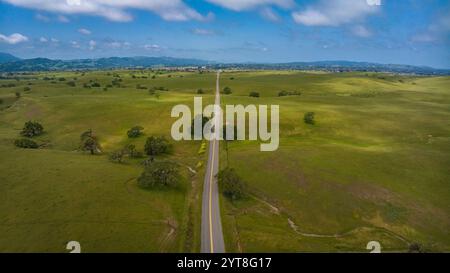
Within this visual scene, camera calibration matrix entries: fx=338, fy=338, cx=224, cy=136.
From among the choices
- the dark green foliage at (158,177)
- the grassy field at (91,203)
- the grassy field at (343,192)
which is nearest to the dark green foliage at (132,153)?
the grassy field at (91,203)

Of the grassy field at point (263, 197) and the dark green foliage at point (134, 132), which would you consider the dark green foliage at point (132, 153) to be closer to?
the grassy field at point (263, 197)

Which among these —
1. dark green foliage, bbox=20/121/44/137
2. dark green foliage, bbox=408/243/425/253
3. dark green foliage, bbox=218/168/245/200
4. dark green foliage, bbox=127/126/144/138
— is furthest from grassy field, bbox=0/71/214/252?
dark green foliage, bbox=408/243/425/253

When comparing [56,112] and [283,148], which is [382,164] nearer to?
[283,148]

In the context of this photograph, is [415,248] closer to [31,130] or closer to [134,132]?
[134,132]

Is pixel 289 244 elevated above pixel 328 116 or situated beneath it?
situated beneath

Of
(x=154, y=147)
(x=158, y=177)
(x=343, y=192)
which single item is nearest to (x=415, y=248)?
(x=343, y=192)
